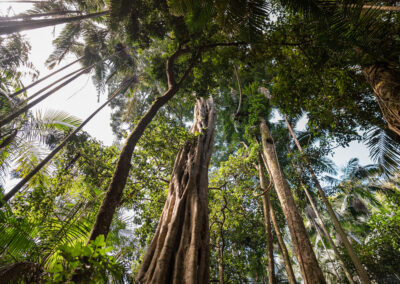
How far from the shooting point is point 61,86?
462 cm

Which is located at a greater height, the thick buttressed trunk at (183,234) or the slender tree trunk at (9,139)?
the slender tree trunk at (9,139)

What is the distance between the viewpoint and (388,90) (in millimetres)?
2121

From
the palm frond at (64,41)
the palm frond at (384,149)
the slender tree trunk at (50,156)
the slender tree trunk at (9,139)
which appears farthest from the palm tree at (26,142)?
the palm frond at (384,149)

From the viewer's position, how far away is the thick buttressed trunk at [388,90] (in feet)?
6.73

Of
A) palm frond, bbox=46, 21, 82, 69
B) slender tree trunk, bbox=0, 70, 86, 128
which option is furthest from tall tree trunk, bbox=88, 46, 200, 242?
palm frond, bbox=46, 21, 82, 69

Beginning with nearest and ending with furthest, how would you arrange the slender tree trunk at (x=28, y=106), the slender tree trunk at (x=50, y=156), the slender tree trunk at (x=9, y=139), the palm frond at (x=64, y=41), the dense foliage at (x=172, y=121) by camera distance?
the dense foliage at (x=172, y=121), the slender tree trunk at (x=50, y=156), the slender tree trunk at (x=28, y=106), the slender tree trunk at (x=9, y=139), the palm frond at (x=64, y=41)

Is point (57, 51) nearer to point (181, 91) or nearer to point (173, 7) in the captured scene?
point (181, 91)

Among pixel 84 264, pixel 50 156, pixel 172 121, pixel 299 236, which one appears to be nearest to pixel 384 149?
pixel 299 236

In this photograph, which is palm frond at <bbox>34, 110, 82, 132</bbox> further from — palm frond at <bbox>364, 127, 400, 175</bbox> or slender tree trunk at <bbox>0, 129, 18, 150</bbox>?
palm frond at <bbox>364, 127, 400, 175</bbox>

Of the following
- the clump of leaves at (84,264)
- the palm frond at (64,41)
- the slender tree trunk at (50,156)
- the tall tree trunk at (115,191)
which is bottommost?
the clump of leaves at (84,264)

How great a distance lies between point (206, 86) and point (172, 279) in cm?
343

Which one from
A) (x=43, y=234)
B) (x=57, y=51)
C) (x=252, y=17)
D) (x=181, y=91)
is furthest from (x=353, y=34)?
(x=57, y=51)

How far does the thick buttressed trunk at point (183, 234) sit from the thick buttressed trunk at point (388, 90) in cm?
274

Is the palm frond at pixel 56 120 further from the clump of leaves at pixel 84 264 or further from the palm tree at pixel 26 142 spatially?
the clump of leaves at pixel 84 264
